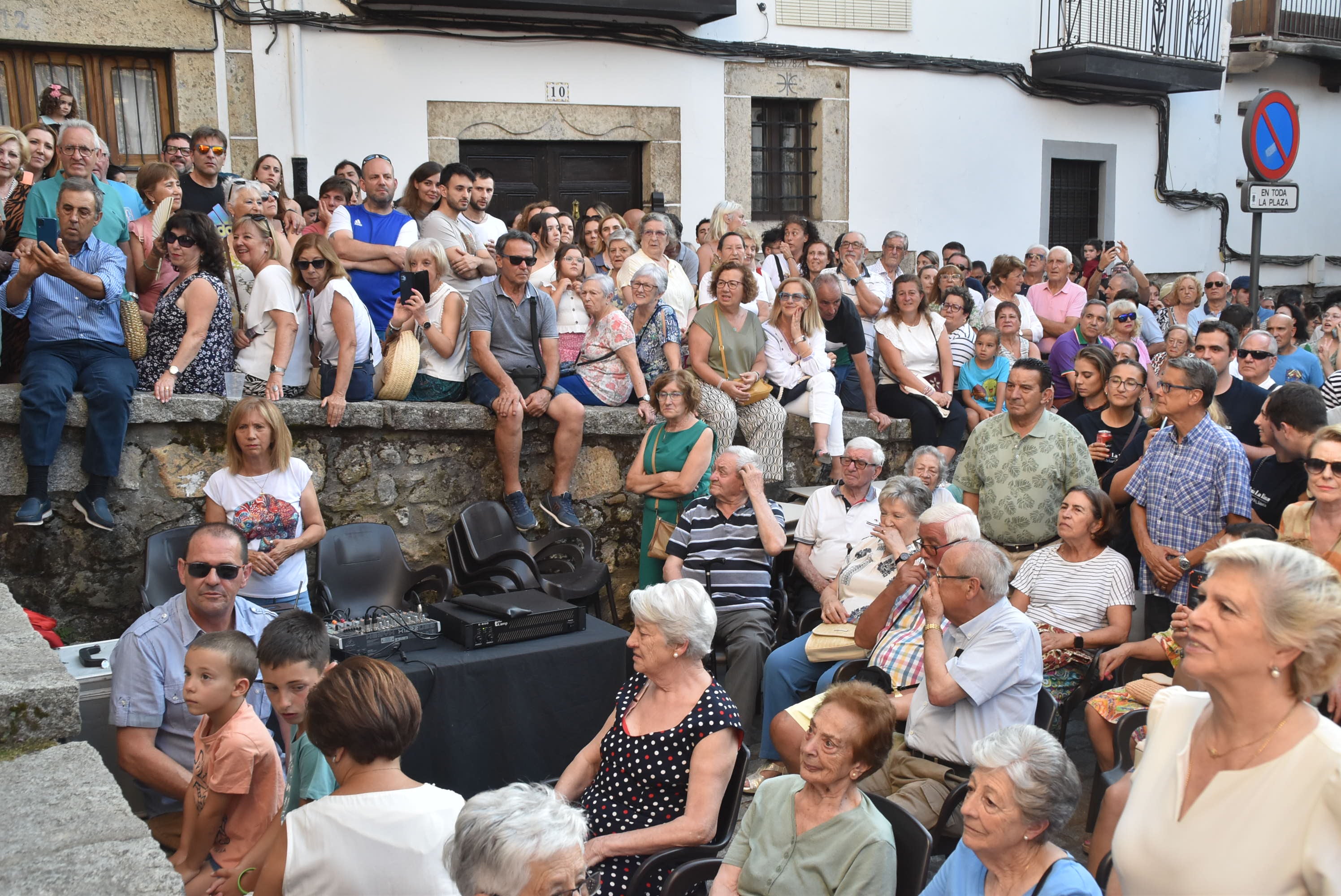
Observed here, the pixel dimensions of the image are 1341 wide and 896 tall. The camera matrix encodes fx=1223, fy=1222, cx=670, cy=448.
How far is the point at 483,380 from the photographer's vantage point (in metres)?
6.62

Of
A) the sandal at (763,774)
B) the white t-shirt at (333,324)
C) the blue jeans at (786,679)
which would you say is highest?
the white t-shirt at (333,324)

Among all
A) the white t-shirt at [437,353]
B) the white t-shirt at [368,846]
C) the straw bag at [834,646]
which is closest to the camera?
the white t-shirt at [368,846]

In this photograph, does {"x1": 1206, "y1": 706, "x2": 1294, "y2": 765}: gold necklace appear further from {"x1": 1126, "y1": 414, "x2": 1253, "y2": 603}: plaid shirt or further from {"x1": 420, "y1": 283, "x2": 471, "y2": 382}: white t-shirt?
{"x1": 420, "y1": 283, "x2": 471, "y2": 382}: white t-shirt

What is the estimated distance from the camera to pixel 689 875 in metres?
3.43

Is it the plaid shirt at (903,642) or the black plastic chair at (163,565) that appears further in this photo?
the black plastic chair at (163,565)

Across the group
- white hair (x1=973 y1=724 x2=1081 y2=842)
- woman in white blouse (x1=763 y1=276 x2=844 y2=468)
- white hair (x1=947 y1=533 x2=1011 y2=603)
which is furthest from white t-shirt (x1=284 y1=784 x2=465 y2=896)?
woman in white blouse (x1=763 y1=276 x2=844 y2=468)

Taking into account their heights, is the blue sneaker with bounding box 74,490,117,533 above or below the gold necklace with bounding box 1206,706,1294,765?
below

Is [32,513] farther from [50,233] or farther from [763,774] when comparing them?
[763,774]

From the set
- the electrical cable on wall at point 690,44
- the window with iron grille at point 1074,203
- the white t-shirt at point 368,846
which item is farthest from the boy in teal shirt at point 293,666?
the window with iron grille at point 1074,203

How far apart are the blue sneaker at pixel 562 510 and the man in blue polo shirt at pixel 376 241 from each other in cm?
142

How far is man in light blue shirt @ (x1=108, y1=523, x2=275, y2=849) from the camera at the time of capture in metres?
4.01

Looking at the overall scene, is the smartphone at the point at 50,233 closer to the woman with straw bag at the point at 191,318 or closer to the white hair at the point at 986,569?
the woman with straw bag at the point at 191,318

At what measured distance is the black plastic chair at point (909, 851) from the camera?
3.22 metres

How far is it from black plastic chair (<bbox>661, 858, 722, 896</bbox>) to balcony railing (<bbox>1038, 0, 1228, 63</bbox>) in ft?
40.2
